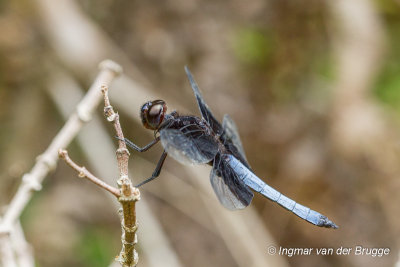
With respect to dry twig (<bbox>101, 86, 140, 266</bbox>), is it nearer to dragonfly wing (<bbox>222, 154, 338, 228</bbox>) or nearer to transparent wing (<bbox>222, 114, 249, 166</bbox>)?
dragonfly wing (<bbox>222, 154, 338, 228</bbox>)

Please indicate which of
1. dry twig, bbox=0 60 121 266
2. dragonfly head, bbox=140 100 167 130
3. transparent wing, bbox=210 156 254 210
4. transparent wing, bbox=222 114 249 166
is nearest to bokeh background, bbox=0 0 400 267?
transparent wing, bbox=222 114 249 166

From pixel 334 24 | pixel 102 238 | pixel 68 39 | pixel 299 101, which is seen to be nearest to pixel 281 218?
pixel 299 101

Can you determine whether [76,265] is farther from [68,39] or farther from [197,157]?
[197,157]

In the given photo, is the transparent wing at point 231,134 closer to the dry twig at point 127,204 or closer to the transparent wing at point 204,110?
the transparent wing at point 204,110

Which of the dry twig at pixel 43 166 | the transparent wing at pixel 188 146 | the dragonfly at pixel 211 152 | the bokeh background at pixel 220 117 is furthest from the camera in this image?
the bokeh background at pixel 220 117

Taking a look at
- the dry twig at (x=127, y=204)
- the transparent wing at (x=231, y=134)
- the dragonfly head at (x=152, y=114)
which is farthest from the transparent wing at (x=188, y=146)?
the dry twig at (x=127, y=204)
